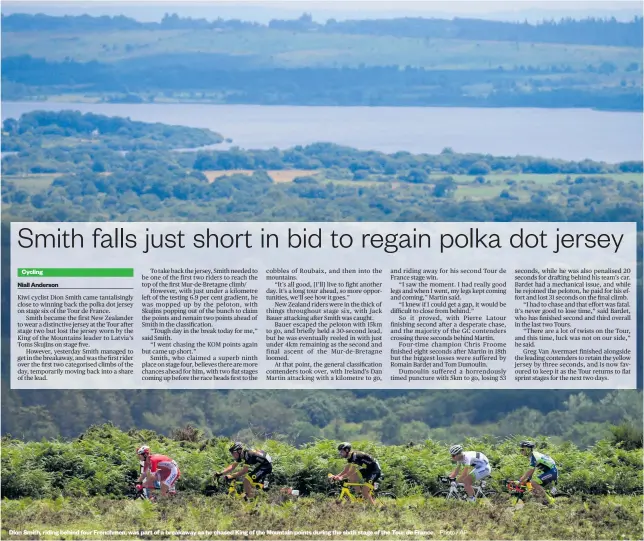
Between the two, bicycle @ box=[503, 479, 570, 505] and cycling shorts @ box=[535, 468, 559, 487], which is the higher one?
cycling shorts @ box=[535, 468, 559, 487]

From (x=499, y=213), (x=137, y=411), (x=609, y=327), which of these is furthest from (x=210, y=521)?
(x=499, y=213)

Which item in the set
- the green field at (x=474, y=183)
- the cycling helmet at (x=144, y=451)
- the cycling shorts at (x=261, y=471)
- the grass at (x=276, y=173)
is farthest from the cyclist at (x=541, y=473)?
the grass at (x=276, y=173)

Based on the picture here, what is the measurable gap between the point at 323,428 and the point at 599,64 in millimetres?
28109

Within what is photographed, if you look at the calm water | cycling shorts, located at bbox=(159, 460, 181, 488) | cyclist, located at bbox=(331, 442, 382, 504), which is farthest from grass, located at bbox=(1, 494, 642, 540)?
the calm water

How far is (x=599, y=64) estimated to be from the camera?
56.8 meters

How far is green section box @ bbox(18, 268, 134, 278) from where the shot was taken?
51.1 feet

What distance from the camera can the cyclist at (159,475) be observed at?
1423 cm

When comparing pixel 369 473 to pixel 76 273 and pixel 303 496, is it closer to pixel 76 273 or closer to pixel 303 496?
pixel 303 496

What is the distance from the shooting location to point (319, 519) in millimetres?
13750

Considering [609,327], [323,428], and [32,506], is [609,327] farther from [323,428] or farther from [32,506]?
[323,428]

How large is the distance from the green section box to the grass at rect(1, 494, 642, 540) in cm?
332

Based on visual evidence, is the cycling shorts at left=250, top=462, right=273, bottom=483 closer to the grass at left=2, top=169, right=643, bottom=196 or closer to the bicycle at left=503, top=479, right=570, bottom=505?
the bicycle at left=503, top=479, right=570, bottom=505

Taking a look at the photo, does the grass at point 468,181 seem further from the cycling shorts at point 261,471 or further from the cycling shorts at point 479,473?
the cycling shorts at point 261,471

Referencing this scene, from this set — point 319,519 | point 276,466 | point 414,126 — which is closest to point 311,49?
point 414,126
